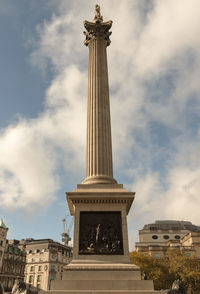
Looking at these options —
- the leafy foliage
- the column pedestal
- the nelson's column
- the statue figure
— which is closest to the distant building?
the leafy foliage

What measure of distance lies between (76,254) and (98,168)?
7256 millimetres

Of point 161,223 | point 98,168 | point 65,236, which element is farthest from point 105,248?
point 65,236

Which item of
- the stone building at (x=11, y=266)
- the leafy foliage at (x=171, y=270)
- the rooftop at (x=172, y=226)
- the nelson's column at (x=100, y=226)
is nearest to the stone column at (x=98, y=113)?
the nelson's column at (x=100, y=226)

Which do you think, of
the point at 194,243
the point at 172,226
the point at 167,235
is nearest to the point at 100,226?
the point at 194,243

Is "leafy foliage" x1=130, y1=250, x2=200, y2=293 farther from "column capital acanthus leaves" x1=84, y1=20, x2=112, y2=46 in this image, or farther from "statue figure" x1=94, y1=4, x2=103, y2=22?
"statue figure" x1=94, y1=4, x2=103, y2=22

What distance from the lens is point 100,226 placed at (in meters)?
19.6

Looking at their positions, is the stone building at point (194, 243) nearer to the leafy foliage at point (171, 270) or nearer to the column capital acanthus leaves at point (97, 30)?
the leafy foliage at point (171, 270)

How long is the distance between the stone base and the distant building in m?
65.7

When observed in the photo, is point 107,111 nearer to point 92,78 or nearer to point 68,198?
point 92,78

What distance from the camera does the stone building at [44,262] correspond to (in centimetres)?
9988

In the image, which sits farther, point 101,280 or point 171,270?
point 171,270

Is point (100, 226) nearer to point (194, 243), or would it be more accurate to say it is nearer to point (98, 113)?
point (98, 113)

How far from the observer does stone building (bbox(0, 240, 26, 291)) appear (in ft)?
268

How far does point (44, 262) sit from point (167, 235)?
161 feet
